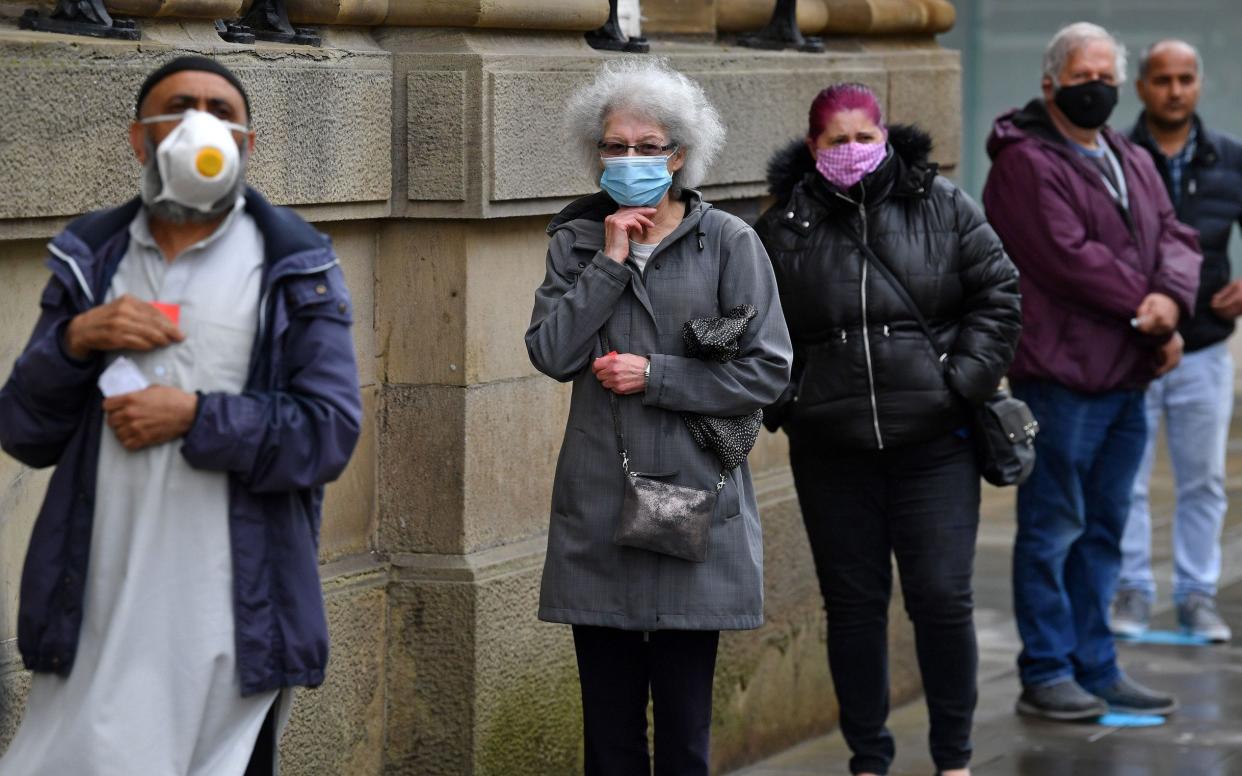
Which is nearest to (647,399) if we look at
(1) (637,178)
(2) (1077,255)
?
(1) (637,178)

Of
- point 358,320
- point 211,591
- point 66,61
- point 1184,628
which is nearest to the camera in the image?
point 211,591

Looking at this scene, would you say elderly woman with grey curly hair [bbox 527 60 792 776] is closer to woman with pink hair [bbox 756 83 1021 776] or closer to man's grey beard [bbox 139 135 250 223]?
woman with pink hair [bbox 756 83 1021 776]

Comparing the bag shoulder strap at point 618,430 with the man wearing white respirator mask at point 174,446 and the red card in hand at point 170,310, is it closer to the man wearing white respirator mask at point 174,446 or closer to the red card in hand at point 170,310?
the man wearing white respirator mask at point 174,446

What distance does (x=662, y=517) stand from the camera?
14.9 feet

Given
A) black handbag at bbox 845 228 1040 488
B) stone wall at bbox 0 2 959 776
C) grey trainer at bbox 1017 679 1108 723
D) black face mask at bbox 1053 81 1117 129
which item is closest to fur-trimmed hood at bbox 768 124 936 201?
black handbag at bbox 845 228 1040 488

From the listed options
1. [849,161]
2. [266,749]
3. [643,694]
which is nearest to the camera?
[266,749]

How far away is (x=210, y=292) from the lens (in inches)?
144

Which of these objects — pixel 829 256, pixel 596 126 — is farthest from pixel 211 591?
pixel 829 256

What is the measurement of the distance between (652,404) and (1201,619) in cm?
420

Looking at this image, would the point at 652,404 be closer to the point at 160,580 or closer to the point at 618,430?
the point at 618,430

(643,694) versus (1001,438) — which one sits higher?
(1001,438)

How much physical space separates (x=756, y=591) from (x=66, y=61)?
1.74 metres

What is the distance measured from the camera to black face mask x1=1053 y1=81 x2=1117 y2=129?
6.65m

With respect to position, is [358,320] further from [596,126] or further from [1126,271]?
[1126,271]
